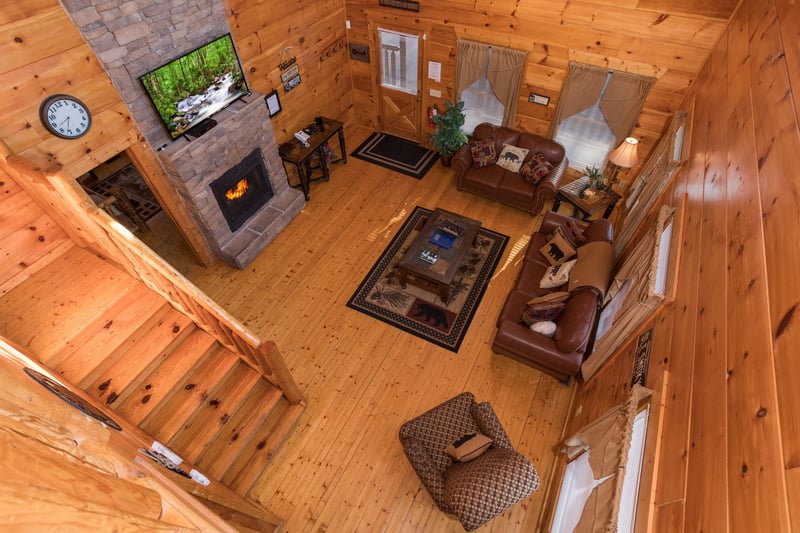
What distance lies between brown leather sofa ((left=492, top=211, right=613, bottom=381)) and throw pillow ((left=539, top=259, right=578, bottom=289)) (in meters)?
0.07

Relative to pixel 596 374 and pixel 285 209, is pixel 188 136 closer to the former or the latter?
pixel 285 209

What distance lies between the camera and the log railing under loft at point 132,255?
9.37ft

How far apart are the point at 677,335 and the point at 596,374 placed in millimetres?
1530

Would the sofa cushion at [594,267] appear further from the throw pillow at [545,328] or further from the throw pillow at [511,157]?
the throw pillow at [511,157]

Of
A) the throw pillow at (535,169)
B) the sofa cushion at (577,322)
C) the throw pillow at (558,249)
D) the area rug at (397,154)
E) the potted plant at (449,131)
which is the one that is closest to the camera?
the sofa cushion at (577,322)

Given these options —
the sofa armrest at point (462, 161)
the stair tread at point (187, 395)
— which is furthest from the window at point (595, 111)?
the stair tread at point (187, 395)

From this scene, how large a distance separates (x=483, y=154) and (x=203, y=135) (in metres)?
4.01

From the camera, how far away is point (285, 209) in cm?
598

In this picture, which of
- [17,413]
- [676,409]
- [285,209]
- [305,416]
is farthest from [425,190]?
[17,413]

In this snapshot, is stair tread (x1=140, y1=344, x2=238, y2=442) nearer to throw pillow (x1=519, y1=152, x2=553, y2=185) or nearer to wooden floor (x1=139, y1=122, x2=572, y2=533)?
wooden floor (x1=139, y1=122, x2=572, y2=533)

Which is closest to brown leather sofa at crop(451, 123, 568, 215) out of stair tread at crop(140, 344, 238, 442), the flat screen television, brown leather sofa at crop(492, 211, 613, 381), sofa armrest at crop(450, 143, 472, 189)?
sofa armrest at crop(450, 143, 472, 189)

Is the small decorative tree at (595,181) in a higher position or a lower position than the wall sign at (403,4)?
lower

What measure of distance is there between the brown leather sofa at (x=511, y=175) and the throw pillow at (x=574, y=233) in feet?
2.73

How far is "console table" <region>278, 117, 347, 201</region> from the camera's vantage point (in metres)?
6.11
